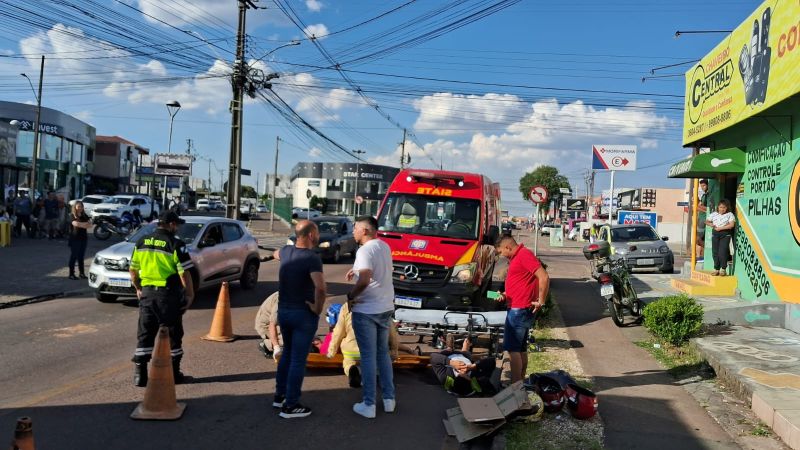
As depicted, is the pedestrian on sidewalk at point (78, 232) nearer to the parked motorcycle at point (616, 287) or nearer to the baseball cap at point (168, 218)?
the baseball cap at point (168, 218)

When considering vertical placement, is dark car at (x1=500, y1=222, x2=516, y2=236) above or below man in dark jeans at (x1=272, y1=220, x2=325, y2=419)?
above

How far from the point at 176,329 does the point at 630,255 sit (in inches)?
654

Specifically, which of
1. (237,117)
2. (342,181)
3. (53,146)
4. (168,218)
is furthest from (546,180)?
(168,218)

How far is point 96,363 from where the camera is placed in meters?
7.30

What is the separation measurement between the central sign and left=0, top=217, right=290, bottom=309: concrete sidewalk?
54.5 ft

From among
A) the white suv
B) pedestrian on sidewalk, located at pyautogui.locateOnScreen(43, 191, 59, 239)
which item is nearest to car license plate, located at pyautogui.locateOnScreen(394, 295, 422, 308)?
pedestrian on sidewalk, located at pyautogui.locateOnScreen(43, 191, 59, 239)

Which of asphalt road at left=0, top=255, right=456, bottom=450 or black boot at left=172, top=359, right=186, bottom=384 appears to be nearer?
asphalt road at left=0, top=255, right=456, bottom=450

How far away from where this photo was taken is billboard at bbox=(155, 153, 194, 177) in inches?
1108

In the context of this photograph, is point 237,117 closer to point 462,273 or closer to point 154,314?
point 462,273

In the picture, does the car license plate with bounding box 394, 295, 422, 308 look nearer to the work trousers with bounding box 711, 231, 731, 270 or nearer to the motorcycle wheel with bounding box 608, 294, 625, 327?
the motorcycle wheel with bounding box 608, 294, 625, 327

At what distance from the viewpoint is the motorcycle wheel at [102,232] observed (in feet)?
80.3

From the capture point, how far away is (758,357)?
25.4 feet

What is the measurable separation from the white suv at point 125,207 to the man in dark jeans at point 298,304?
2791 cm

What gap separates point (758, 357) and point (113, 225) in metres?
24.3
